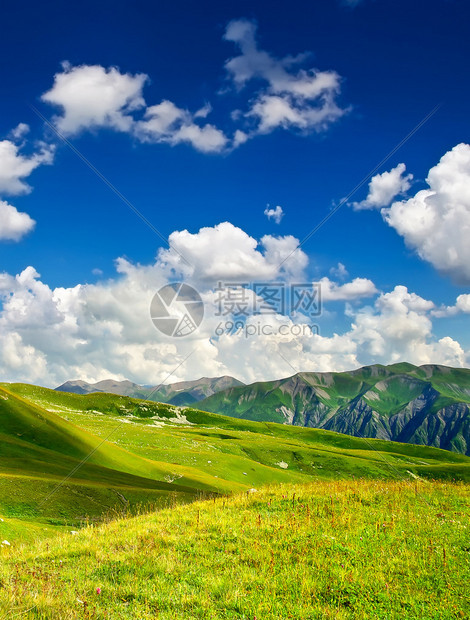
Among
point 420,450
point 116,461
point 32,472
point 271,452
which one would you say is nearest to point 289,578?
point 32,472

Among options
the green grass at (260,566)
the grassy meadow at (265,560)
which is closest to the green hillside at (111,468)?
the grassy meadow at (265,560)

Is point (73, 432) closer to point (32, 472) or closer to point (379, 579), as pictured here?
point (32, 472)

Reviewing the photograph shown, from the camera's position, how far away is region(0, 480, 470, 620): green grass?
270 inches

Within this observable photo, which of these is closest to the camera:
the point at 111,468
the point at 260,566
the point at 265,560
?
the point at 260,566

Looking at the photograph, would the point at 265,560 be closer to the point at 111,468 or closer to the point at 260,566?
the point at 260,566

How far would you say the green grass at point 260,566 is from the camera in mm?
6859

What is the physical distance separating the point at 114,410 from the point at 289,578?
538ft

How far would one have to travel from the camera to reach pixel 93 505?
1113 inches

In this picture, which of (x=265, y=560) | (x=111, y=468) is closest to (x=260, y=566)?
(x=265, y=560)

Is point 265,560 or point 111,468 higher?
point 265,560

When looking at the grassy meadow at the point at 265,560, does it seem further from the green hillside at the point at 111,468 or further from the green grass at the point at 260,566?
the green hillside at the point at 111,468

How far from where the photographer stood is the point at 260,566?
8.52 m

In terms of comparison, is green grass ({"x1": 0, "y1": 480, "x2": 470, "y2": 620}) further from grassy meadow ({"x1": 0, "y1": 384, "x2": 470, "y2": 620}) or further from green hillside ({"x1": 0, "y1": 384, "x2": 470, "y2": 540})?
green hillside ({"x1": 0, "y1": 384, "x2": 470, "y2": 540})

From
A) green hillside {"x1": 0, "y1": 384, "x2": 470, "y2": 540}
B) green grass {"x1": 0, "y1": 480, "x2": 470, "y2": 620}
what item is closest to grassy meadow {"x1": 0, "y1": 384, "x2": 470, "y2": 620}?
green grass {"x1": 0, "y1": 480, "x2": 470, "y2": 620}
